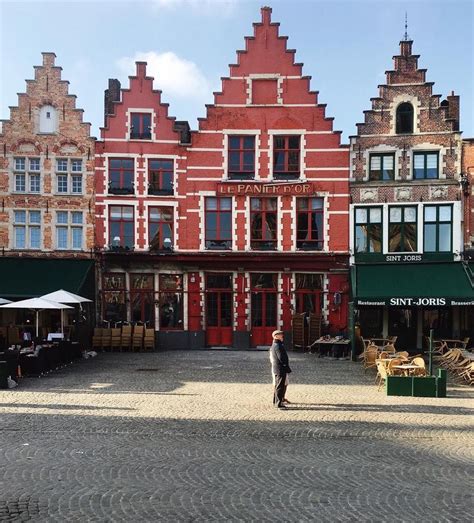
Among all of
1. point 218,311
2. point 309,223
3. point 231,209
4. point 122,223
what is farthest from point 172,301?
point 309,223

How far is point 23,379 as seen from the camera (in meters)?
15.8

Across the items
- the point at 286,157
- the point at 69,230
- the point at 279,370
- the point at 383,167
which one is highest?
the point at 286,157

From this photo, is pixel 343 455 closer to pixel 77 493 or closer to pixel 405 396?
pixel 77 493

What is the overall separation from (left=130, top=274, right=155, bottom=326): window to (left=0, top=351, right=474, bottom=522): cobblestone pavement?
34.4 feet

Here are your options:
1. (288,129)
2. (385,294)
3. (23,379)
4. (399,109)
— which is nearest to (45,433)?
(23,379)

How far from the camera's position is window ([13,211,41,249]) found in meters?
25.7

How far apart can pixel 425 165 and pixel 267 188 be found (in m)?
6.67

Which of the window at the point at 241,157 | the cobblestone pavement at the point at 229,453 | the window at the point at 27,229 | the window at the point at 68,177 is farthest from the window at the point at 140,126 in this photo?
the cobblestone pavement at the point at 229,453

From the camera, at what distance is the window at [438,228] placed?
81.0 feet

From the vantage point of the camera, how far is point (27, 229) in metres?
25.7

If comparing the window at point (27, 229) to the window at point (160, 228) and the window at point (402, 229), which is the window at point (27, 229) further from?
the window at point (402, 229)

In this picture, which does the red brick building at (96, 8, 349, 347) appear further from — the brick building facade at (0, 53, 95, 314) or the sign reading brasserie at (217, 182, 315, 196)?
the brick building facade at (0, 53, 95, 314)

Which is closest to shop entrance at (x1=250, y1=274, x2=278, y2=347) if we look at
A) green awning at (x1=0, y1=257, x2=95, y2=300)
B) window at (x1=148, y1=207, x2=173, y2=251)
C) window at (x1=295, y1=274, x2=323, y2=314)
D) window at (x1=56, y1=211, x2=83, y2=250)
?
window at (x1=295, y1=274, x2=323, y2=314)

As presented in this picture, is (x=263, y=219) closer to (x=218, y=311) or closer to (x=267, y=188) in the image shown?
(x=267, y=188)
